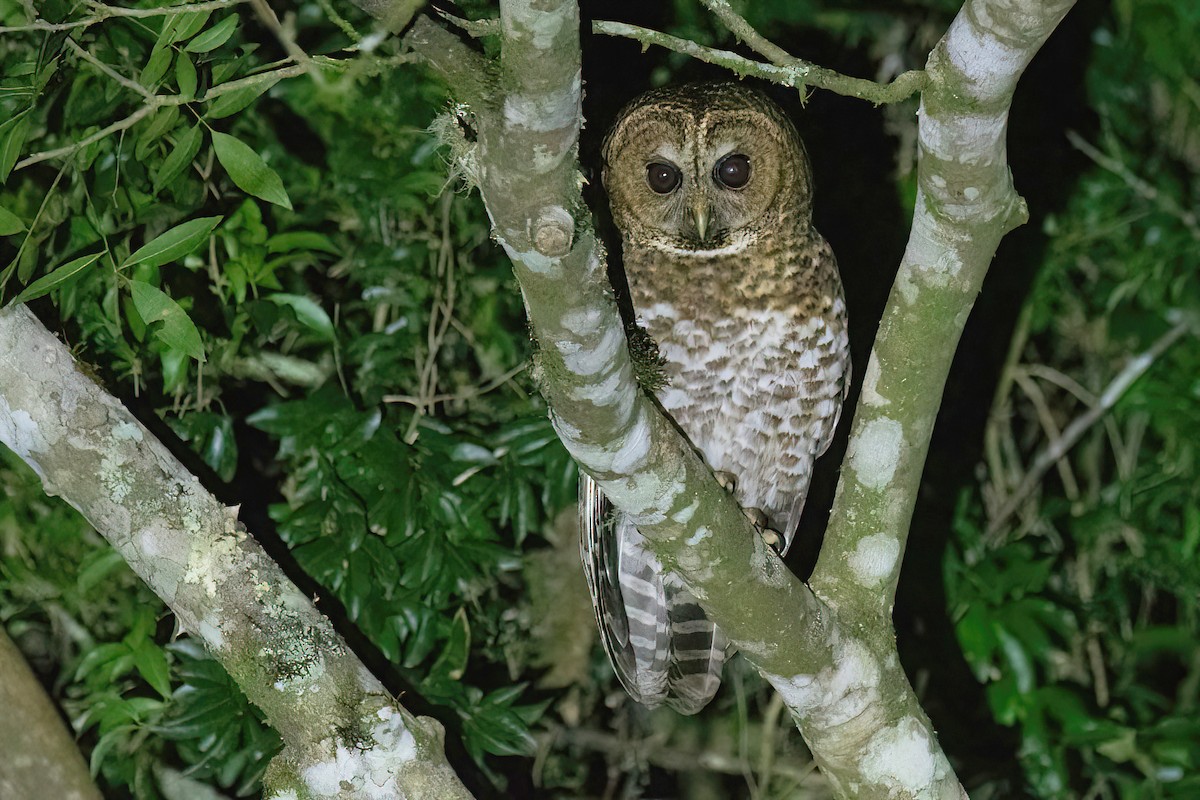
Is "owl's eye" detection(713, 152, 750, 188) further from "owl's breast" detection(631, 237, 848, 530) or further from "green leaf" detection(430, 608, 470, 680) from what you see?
"green leaf" detection(430, 608, 470, 680)

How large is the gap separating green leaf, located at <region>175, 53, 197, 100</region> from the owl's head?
1007mm

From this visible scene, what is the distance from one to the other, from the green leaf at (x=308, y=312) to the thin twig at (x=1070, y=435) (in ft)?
6.80

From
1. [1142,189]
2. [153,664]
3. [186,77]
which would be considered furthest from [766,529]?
[1142,189]

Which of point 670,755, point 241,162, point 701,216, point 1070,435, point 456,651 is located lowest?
point 670,755

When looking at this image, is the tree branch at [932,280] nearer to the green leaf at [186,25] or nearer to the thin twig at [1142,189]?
the green leaf at [186,25]

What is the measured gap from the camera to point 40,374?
1873mm

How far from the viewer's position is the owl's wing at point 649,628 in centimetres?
270

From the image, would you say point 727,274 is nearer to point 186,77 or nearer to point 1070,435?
point 186,77

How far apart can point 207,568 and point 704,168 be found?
122cm

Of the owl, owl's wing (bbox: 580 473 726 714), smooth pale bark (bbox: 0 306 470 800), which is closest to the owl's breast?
the owl

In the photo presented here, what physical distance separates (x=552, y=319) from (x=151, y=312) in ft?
1.82

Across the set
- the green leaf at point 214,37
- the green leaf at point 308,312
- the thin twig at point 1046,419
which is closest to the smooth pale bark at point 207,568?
the green leaf at point 214,37

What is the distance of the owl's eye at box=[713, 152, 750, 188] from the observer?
248 centimetres

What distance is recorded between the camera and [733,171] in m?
A: 2.48
